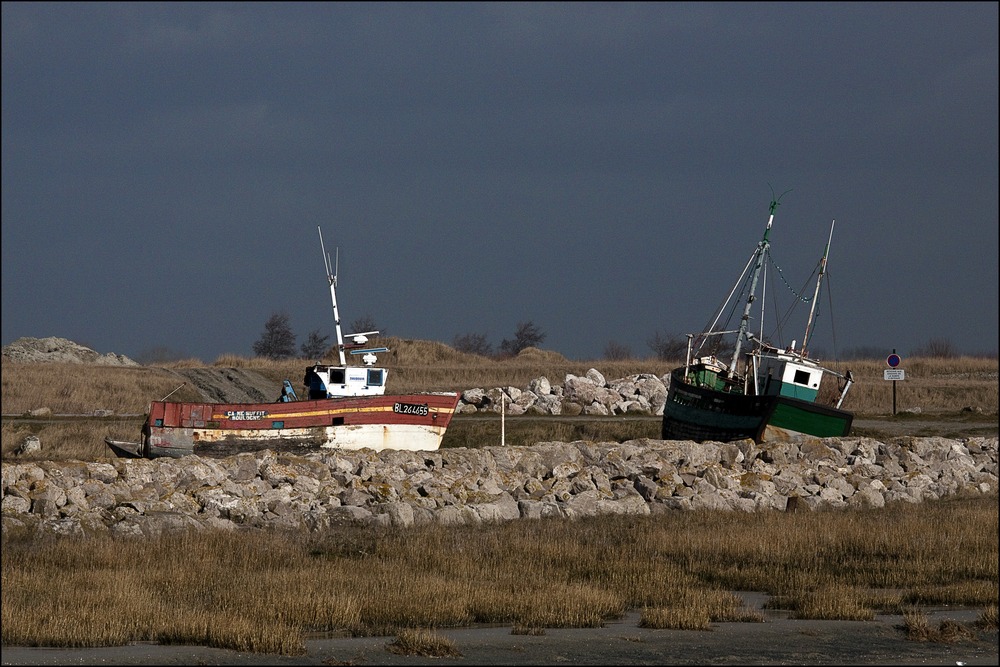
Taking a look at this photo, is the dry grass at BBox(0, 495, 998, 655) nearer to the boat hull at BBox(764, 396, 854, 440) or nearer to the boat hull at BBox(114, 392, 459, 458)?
the boat hull at BBox(114, 392, 459, 458)

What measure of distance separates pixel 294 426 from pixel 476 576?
1921 centimetres

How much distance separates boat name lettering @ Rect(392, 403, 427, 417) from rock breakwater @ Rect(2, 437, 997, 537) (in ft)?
15.3

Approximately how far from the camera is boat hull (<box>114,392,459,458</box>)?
3697cm

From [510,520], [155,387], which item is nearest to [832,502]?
[510,520]

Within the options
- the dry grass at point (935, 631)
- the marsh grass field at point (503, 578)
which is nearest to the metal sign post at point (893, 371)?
the marsh grass field at point (503, 578)

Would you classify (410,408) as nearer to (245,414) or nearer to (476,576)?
(245,414)

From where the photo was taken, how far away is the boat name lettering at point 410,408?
4010 centimetres

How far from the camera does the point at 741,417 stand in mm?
43250

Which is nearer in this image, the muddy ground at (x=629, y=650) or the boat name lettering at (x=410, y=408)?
the muddy ground at (x=629, y=650)

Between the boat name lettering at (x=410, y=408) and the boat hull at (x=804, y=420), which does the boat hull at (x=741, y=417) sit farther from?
the boat name lettering at (x=410, y=408)

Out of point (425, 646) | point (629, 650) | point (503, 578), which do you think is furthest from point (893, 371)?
point (425, 646)

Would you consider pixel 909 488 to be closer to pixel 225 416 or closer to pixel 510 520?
pixel 510 520

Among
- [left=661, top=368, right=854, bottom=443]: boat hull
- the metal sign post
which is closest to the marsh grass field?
[left=661, top=368, right=854, bottom=443]: boat hull

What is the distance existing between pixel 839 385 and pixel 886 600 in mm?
43760
